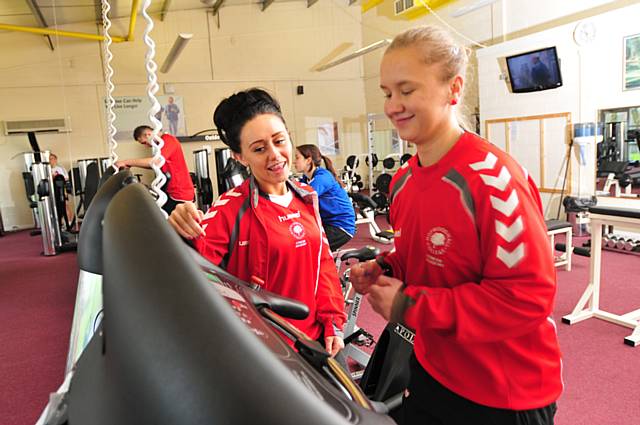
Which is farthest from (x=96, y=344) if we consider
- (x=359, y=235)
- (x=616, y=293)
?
(x=359, y=235)

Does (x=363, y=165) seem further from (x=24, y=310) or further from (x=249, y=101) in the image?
(x=249, y=101)

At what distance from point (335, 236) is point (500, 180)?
2465 millimetres

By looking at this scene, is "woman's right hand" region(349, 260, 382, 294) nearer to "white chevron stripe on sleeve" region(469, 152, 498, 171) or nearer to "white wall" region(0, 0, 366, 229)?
"white chevron stripe on sleeve" region(469, 152, 498, 171)

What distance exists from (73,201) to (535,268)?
11233 millimetres

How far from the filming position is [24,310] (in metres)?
4.50

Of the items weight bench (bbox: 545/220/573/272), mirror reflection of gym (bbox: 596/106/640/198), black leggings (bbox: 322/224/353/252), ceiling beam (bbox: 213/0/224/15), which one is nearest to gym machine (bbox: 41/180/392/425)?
black leggings (bbox: 322/224/353/252)

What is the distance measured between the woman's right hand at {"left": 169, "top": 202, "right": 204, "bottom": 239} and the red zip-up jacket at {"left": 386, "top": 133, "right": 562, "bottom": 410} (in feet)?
1.52

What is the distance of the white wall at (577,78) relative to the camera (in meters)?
5.86

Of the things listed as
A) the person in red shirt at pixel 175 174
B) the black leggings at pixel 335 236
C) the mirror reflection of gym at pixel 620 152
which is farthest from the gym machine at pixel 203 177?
the mirror reflection of gym at pixel 620 152

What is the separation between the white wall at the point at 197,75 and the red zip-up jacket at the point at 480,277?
9956 millimetres

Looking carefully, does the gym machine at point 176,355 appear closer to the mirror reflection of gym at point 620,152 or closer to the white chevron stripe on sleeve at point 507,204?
the white chevron stripe on sleeve at point 507,204

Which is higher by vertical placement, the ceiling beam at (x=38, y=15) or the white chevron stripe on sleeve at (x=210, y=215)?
the ceiling beam at (x=38, y=15)

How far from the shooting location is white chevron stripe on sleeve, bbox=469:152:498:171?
0.88 meters

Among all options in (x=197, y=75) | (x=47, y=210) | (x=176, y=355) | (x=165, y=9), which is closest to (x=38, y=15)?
(x=165, y=9)
